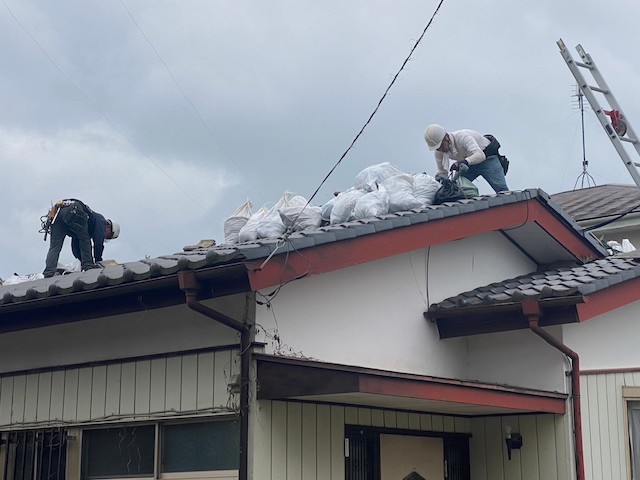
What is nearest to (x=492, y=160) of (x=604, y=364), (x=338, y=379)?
(x=604, y=364)

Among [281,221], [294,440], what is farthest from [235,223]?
[294,440]

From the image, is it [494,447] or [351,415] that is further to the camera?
[494,447]

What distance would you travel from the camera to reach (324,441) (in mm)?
8531

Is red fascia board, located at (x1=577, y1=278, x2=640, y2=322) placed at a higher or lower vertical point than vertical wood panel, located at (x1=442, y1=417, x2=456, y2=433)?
higher

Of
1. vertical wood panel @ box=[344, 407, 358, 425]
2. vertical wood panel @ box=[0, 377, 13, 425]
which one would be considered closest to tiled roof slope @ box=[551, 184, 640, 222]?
vertical wood panel @ box=[344, 407, 358, 425]

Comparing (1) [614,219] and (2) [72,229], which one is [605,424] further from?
(2) [72,229]

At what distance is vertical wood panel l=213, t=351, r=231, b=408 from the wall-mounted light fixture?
10.5 ft

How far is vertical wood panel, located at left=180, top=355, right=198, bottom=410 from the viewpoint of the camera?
8.35 m

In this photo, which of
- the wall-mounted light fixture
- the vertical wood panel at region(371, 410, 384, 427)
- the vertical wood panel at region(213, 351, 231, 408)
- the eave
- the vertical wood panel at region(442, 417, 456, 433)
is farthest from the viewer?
the vertical wood panel at region(442, 417, 456, 433)

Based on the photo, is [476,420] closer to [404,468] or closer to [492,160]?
[404,468]

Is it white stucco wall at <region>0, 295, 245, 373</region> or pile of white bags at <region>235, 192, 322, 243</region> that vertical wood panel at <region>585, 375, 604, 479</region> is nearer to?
pile of white bags at <region>235, 192, 322, 243</region>

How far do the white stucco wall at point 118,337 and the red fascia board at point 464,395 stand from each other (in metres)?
1.29

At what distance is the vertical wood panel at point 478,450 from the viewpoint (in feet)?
33.1

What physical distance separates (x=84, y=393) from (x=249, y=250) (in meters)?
2.70
